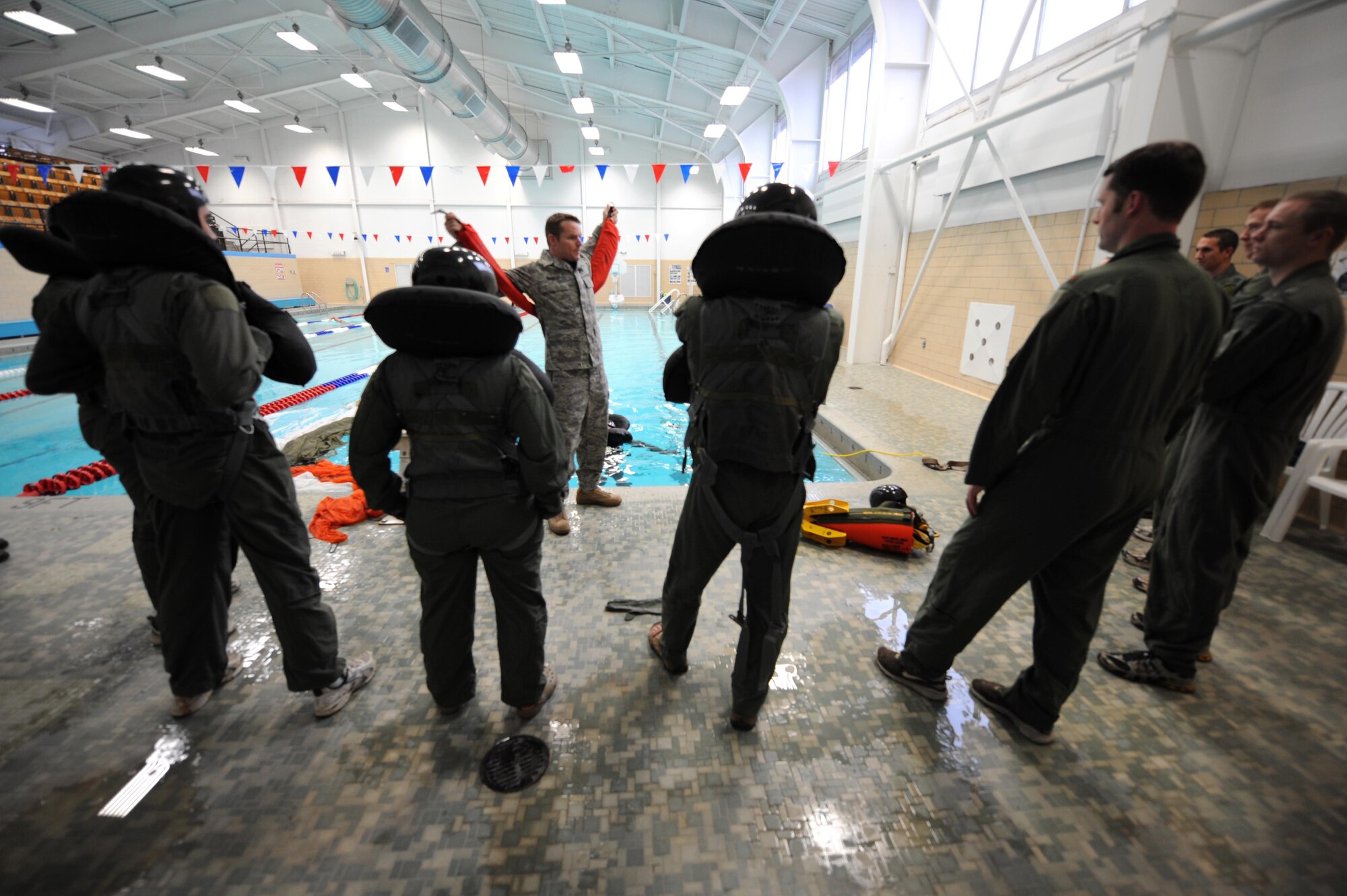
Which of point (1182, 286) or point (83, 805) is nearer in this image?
point (1182, 286)

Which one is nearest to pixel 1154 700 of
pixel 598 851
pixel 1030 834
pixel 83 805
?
pixel 1030 834

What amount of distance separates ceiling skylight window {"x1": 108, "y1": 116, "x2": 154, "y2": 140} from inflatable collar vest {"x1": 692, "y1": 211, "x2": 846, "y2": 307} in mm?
27260

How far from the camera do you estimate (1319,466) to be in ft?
10.4

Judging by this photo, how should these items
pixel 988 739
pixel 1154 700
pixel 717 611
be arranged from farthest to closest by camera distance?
1. pixel 717 611
2. pixel 1154 700
3. pixel 988 739

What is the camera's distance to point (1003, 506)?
68.6 inches

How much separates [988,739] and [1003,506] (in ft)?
2.83

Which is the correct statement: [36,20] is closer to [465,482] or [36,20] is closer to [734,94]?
[734,94]

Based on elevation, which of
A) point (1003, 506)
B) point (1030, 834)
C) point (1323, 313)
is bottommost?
point (1030, 834)

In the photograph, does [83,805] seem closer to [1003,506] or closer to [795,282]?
[795,282]

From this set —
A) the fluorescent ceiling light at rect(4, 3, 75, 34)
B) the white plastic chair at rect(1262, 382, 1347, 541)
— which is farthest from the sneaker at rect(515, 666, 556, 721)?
the fluorescent ceiling light at rect(4, 3, 75, 34)

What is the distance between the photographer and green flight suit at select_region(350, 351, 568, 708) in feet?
5.11

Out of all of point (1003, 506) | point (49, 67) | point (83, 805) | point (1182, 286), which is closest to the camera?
point (1182, 286)

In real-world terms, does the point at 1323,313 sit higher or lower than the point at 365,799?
higher

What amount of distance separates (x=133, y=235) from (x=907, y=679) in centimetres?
297
